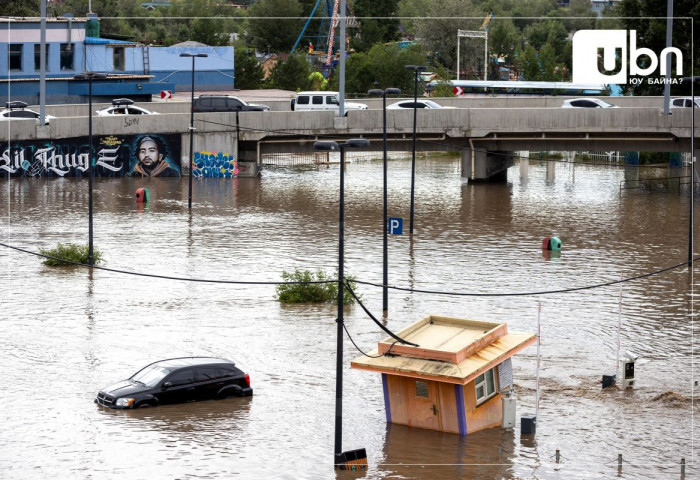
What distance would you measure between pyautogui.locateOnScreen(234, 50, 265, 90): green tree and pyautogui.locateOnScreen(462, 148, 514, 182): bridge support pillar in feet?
121

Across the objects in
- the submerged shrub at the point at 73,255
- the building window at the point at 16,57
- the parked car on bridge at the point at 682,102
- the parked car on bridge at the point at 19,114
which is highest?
the building window at the point at 16,57

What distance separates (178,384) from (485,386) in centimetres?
672

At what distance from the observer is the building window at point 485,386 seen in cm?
2336

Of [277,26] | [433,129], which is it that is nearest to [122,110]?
[433,129]

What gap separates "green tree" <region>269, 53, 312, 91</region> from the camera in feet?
326

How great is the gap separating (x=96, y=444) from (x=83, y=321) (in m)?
11.1

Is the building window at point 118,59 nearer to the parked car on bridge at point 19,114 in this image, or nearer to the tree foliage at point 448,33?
the parked car on bridge at point 19,114

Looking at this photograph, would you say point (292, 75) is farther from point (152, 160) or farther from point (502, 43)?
point (152, 160)

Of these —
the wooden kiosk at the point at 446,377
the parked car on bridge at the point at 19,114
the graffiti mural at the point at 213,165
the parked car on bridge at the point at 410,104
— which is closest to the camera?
the wooden kiosk at the point at 446,377

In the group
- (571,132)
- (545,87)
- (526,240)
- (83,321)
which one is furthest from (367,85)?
(83,321)

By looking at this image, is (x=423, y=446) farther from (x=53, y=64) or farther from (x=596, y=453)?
(x=53, y=64)

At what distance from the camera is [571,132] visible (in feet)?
202

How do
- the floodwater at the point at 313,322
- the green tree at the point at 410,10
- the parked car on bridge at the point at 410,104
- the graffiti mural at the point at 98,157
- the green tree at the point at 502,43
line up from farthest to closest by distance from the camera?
the green tree at the point at 410,10, the green tree at the point at 502,43, the parked car on bridge at the point at 410,104, the graffiti mural at the point at 98,157, the floodwater at the point at 313,322

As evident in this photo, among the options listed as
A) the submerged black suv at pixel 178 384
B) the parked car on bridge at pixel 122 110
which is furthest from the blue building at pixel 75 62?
the submerged black suv at pixel 178 384
